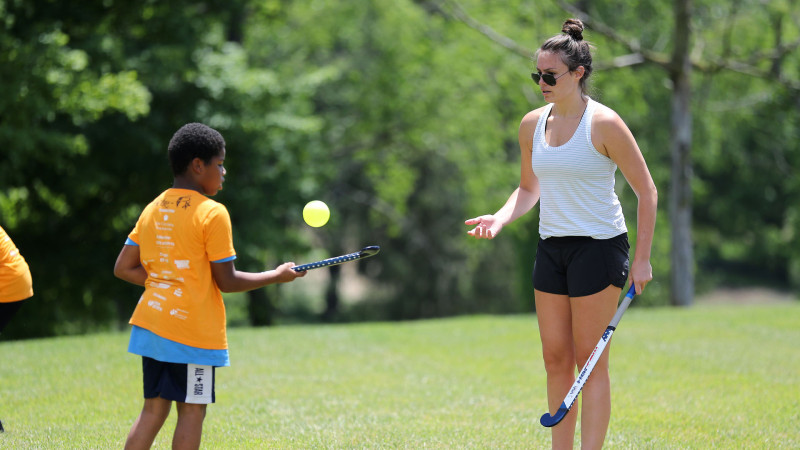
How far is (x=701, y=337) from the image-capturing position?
37.1 ft

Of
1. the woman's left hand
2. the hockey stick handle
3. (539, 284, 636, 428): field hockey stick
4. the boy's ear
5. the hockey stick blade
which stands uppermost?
the boy's ear

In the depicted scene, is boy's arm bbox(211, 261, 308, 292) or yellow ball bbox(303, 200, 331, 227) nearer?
boy's arm bbox(211, 261, 308, 292)

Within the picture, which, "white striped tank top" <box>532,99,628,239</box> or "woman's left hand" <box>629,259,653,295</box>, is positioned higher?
"white striped tank top" <box>532,99,628,239</box>

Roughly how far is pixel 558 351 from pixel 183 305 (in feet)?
6.21

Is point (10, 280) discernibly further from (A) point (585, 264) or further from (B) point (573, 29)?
(B) point (573, 29)

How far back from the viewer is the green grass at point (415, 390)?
5.82 meters

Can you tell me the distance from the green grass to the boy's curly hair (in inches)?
88.2

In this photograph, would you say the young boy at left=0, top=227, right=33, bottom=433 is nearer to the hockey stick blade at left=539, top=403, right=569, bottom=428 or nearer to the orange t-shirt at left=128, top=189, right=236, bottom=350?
the orange t-shirt at left=128, top=189, right=236, bottom=350

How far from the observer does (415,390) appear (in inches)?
→ 305

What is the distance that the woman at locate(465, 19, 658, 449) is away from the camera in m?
4.21

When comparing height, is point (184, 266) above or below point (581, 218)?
below

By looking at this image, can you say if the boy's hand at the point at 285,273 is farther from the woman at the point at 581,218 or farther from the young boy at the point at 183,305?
the woman at the point at 581,218

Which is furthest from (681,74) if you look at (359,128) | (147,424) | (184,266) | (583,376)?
(147,424)

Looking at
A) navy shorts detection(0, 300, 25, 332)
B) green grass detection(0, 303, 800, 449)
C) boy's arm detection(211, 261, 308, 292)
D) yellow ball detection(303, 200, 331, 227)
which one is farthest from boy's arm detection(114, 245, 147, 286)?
navy shorts detection(0, 300, 25, 332)
